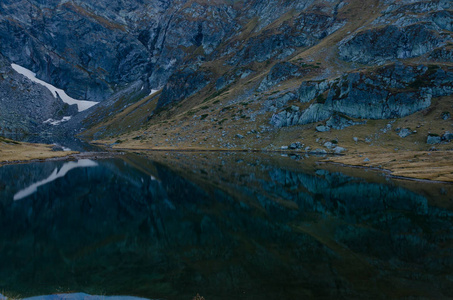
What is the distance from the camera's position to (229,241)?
2162cm

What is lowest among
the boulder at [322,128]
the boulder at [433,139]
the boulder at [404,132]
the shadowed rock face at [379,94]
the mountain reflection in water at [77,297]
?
the boulder at [433,139]

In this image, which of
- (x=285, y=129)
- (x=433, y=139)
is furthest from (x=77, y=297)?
(x=285, y=129)

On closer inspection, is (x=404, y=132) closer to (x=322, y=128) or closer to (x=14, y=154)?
(x=322, y=128)

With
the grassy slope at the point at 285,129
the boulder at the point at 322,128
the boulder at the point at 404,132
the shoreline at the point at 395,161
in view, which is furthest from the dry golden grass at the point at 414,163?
the boulder at the point at 322,128

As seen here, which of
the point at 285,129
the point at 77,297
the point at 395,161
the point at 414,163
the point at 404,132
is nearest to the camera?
the point at 77,297

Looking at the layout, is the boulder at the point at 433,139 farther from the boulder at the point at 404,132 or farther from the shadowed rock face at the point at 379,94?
the shadowed rock face at the point at 379,94

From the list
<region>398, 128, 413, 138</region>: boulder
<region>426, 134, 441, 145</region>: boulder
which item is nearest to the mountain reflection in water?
<region>426, 134, 441, 145</region>: boulder

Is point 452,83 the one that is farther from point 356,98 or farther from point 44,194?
point 44,194

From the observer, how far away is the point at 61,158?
87.8 m

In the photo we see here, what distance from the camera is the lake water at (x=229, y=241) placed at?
14570mm

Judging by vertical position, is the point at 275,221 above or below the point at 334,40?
below

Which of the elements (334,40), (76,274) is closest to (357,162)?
(76,274)

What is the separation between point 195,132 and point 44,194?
103 metres

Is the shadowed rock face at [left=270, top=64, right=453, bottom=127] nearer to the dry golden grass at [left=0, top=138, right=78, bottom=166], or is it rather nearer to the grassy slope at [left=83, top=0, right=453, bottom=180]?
the grassy slope at [left=83, top=0, right=453, bottom=180]
